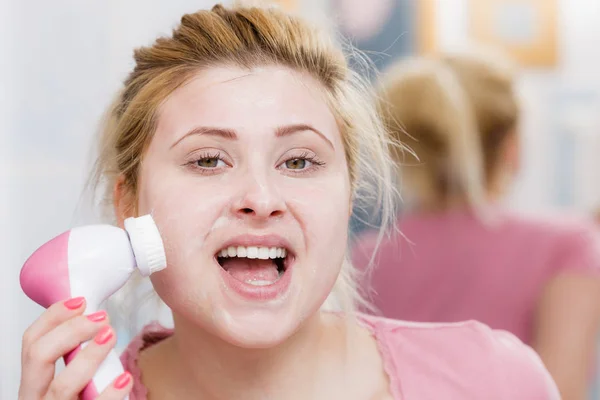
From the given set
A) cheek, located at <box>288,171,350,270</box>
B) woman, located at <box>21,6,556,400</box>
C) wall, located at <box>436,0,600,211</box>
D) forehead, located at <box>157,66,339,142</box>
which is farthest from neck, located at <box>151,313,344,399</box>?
wall, located at <box>436,0,600,211</box>

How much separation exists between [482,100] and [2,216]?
84 cm

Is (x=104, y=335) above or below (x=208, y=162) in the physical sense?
below

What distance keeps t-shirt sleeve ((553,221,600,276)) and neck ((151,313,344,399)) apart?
671mm

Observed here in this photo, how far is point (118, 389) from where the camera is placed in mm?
612

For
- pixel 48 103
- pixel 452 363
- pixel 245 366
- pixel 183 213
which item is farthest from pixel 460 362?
Answer: pixel 48 103

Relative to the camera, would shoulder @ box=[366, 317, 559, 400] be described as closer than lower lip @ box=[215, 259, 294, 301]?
No

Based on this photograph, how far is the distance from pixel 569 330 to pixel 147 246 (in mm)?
882

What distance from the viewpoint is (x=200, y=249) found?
687mm

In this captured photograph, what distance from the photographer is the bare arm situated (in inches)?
51.1

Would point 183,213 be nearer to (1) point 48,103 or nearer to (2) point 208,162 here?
(2) point 208,162

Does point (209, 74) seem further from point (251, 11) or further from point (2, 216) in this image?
point (2, 216)

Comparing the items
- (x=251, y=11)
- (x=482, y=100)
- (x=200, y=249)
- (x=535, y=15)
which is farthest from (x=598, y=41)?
(x=200, y=249)

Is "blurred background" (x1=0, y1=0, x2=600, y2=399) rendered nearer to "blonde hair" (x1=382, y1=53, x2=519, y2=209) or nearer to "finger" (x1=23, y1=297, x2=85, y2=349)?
"blonde hair" (x1=382, y1=53, x2=519, y2=209)

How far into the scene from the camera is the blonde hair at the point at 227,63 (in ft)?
2.45
